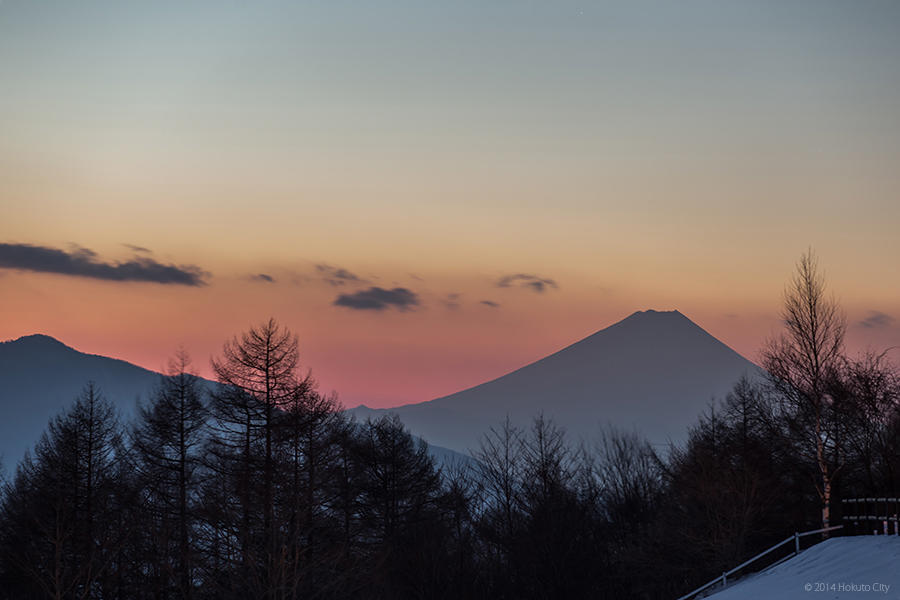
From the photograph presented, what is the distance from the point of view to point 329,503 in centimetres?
4341

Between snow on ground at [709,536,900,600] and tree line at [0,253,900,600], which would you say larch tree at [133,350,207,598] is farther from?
snow on ground at [709,536,900,600]

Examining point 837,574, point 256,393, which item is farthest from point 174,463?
point 837,574

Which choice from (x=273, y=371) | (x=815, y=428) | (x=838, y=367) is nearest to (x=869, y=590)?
(x=815, y=428)

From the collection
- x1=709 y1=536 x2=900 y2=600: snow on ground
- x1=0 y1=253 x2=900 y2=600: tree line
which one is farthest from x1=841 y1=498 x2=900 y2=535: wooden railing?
x1=0 y1=253 x2=900 y2=600: tree line

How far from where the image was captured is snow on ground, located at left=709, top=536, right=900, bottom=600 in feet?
68.1

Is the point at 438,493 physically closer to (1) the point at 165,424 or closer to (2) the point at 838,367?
(1) the point at 165,424

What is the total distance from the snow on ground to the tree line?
10.5 meters

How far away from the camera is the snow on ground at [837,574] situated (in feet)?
68.1

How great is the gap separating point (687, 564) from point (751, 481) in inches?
231

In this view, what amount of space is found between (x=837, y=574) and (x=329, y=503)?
2628cm

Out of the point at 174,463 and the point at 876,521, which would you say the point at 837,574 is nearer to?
the point at 876,521

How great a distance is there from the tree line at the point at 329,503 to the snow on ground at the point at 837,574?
10.5m

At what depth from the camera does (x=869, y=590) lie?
20422 mm

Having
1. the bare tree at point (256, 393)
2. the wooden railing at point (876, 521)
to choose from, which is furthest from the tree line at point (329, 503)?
the wooden railing at point (876, 521)
